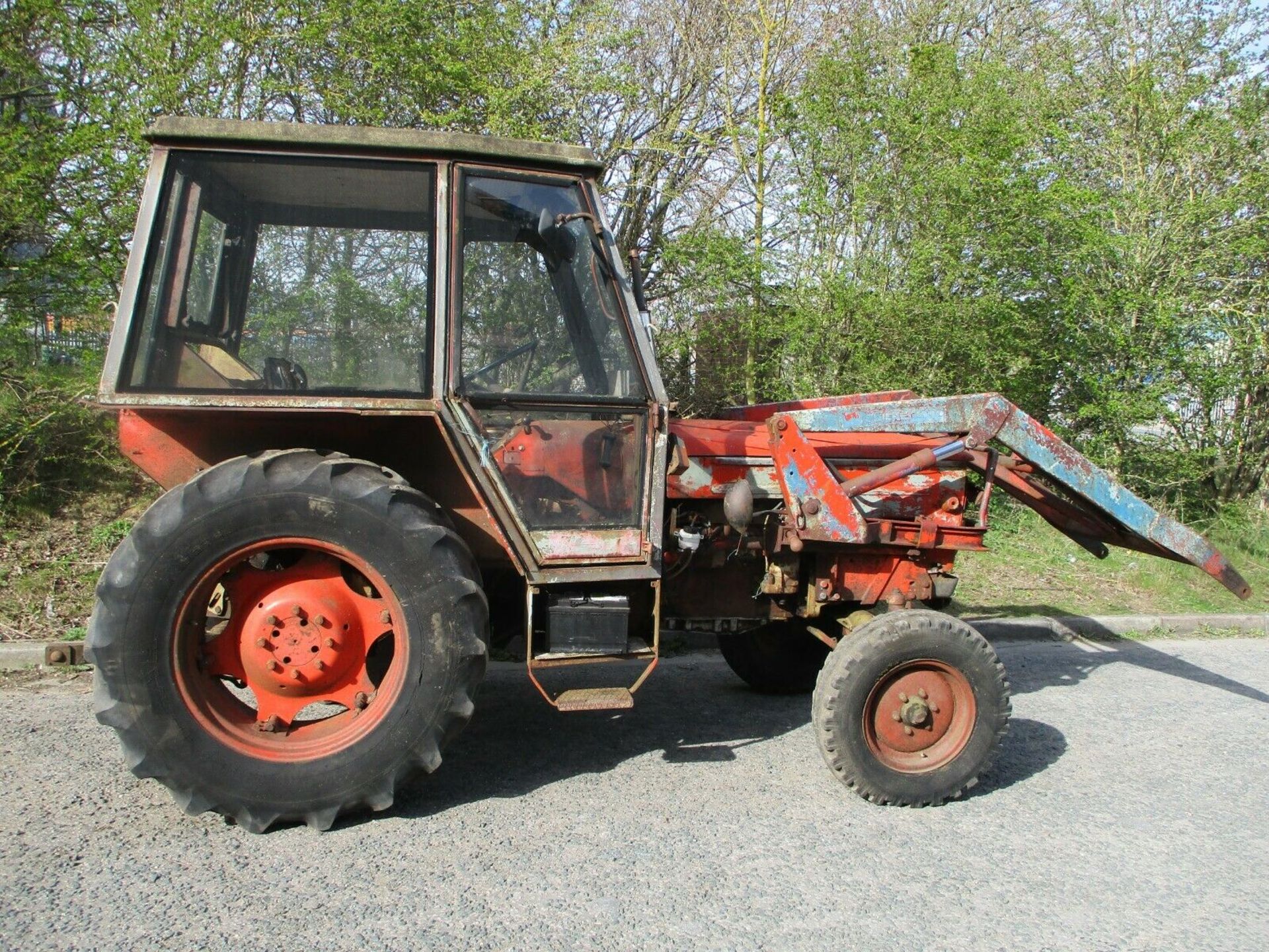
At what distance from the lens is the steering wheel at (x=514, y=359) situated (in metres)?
3.69

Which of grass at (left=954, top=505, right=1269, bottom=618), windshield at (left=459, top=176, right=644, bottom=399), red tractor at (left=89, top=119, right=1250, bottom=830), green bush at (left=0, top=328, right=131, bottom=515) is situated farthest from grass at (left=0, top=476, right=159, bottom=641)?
grass at (left=954, top=505, right=1269, bottom=618)

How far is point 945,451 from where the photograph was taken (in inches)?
160

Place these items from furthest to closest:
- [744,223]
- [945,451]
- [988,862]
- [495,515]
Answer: [744,223] < [945,451] < [495,515] < [988,862]

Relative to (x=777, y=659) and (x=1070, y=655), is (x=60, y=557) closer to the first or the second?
(x=777, y=659)

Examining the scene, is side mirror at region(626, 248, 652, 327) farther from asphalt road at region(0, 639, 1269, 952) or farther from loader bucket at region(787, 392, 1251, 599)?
asphalt road at region(0, 639, 1269, 952)

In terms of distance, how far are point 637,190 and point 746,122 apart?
1389 mm

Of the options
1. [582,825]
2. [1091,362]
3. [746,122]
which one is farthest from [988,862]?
[746,122]

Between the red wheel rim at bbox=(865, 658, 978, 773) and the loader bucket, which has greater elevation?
the loader bucket

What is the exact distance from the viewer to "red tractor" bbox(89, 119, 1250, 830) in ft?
11.0

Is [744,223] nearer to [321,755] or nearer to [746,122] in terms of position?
[746,122]

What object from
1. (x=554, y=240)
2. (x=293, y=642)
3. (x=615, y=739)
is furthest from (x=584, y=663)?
(x=554, y=240)

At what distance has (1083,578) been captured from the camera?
8.36m

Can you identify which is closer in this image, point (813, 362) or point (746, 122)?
point (813, 362)

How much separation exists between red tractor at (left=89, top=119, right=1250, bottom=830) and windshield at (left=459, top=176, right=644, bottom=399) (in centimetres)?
1
